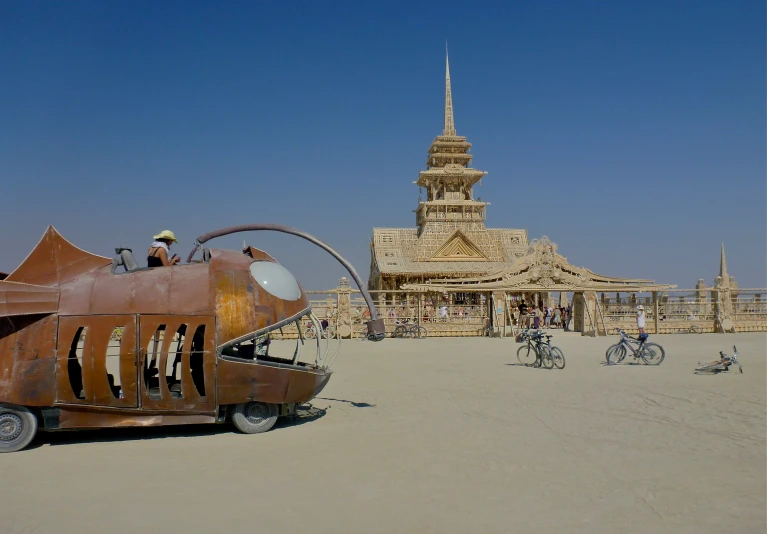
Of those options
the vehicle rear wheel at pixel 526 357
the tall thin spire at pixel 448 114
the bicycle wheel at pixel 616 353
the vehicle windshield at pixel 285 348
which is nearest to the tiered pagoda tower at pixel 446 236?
the tall thin spire at pixel 448 114

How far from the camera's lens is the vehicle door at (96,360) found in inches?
283

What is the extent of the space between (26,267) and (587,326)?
22212 mm

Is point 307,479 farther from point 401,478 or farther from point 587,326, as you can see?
point 587,326

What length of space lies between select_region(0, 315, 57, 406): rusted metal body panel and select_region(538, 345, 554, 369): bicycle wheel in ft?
35.6

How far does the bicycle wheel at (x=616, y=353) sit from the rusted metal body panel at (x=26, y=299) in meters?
12.5

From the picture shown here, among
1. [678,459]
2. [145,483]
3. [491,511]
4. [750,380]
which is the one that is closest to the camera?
[491,511]

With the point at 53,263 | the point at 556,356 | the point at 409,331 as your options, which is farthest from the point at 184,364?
the point at 409,331

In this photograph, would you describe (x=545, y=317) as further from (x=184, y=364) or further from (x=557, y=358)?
(x=184, y=364)

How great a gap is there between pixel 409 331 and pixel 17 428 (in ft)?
60.6

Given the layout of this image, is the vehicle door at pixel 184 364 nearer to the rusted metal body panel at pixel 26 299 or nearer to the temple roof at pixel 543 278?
the rusted metal body panel at pixel 26 299

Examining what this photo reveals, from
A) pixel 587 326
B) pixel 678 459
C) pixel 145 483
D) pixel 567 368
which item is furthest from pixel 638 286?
pixel 145 483

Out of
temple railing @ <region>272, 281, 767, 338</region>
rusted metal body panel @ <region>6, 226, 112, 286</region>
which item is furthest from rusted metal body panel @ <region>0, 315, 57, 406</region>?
temple railing @ <region>272, 281, 767, 338</region>

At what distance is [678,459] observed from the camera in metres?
6.62

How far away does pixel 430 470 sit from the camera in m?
6.33
